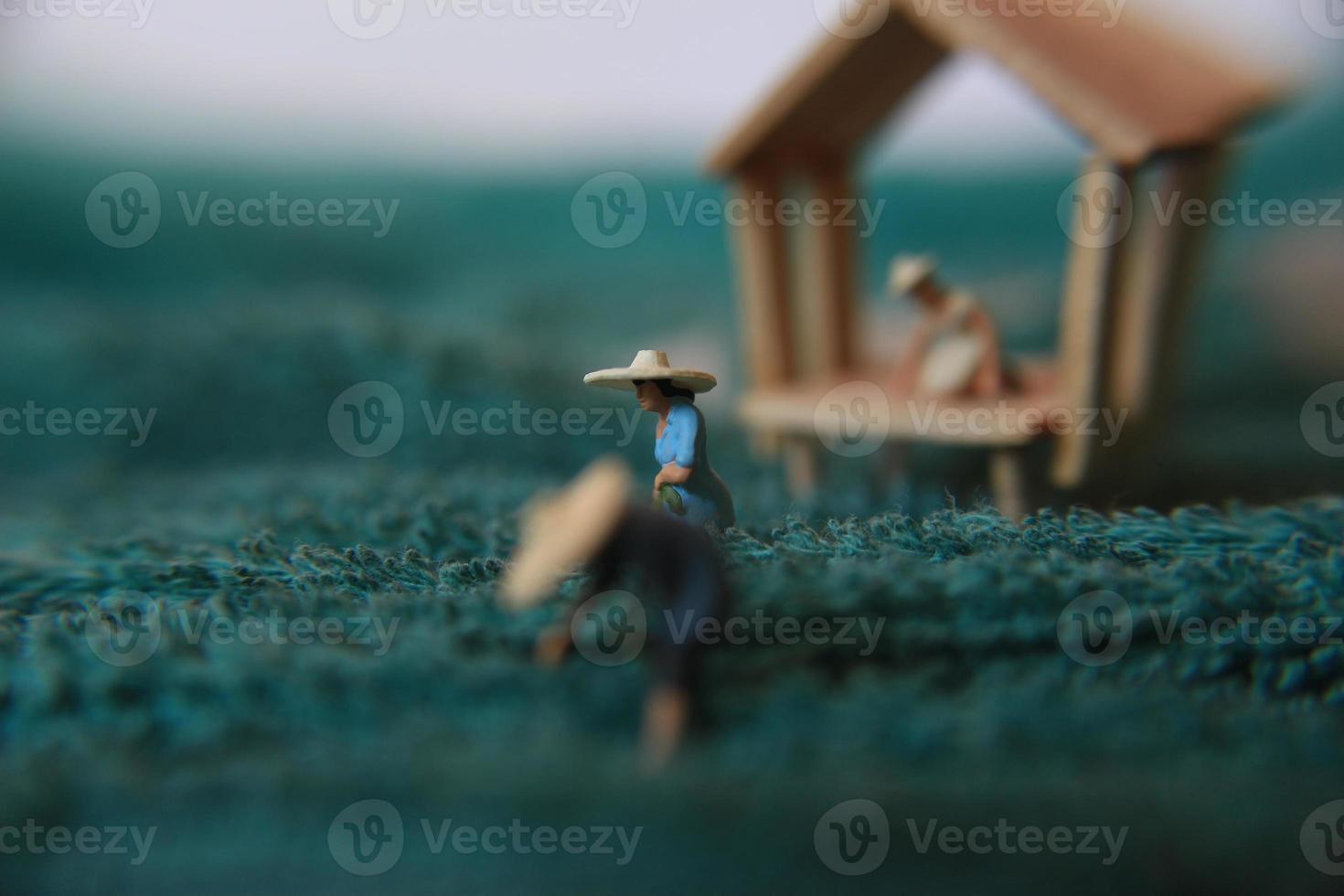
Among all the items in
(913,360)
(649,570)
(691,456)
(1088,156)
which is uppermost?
(1088,156)

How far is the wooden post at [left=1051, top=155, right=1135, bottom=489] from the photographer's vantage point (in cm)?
104

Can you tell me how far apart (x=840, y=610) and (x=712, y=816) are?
0.23 meters

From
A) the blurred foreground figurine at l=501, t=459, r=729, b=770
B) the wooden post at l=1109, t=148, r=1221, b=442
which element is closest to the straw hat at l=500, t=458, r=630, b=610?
the blurred foreground figurine at l=501, t=459, r=729, b=770

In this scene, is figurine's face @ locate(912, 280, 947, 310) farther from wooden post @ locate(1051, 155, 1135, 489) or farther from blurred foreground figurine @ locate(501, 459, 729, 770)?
blurred foreground figurine @ locate(501, 459, 729, 770)

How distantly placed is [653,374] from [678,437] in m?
0.07

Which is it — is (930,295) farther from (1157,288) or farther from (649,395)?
(649,395)

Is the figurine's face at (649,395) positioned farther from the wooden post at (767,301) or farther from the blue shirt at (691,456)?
the wooden post at (767,301)

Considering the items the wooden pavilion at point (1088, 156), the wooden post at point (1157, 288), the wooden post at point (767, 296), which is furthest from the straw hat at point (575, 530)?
the wooden post at point (767, 296)

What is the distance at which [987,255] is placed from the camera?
2178mm

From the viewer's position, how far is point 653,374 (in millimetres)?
861

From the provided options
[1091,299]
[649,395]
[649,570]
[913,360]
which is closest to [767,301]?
[913,360]

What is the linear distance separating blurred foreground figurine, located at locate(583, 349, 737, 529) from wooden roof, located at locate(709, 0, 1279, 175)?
20.3 inches

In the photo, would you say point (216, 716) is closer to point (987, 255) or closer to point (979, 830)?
point (979, 830)

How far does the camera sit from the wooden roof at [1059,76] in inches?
39.5
